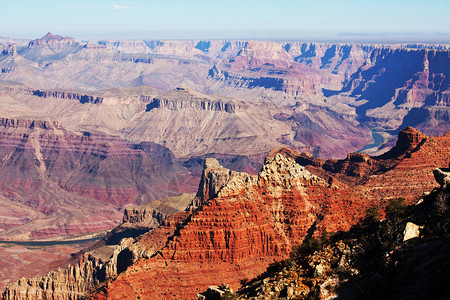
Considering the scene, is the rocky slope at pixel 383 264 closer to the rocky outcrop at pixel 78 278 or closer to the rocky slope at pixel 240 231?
the rocky slope at pixel 240 231

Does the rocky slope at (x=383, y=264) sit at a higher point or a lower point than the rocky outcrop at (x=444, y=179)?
lower

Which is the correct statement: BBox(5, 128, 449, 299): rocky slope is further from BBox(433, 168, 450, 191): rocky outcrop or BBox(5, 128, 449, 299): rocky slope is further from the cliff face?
BBox(433, 168, 450, 191): rocky outcrop

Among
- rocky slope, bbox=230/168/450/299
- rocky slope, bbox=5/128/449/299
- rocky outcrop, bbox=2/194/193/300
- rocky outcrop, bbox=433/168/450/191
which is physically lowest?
rocky outcrop, bbox=2/194/193/300

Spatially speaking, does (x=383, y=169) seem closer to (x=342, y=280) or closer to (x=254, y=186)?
(x=254, y=186)

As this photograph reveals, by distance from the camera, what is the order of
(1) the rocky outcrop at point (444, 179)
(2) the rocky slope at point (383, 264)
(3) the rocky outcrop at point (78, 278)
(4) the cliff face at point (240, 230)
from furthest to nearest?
(3) the rocky outcrop at point (78, 278) → (4) the cliff face at point (240, 230) → (1) the rocky outcrop at point (444, 179) → (2) the rocky slope at point (383, 264)

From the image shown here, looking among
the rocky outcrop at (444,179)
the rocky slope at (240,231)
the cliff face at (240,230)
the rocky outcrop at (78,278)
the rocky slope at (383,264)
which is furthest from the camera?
the rocky outcrop at (78,278)

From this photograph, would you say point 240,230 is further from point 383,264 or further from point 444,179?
point 383,264

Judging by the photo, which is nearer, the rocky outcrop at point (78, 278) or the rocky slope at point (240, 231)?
the rocky slope at point (240, 231)

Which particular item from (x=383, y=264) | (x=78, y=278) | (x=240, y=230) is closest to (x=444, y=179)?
(x=383, y=264)

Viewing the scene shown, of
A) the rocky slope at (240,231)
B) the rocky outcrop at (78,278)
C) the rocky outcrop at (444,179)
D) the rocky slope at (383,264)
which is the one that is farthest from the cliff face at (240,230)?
the rocky outcrop at (78,278)

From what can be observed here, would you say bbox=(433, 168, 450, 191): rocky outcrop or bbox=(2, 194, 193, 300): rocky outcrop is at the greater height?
bbox=(433, 168, 450, 191): rocky outcrop

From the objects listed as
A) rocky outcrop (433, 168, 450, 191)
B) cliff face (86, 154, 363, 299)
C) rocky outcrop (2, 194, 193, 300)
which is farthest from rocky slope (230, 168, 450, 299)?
rocky outcrop (2, 194, 193, 300)

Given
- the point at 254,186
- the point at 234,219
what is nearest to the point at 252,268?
the point at 234,219
